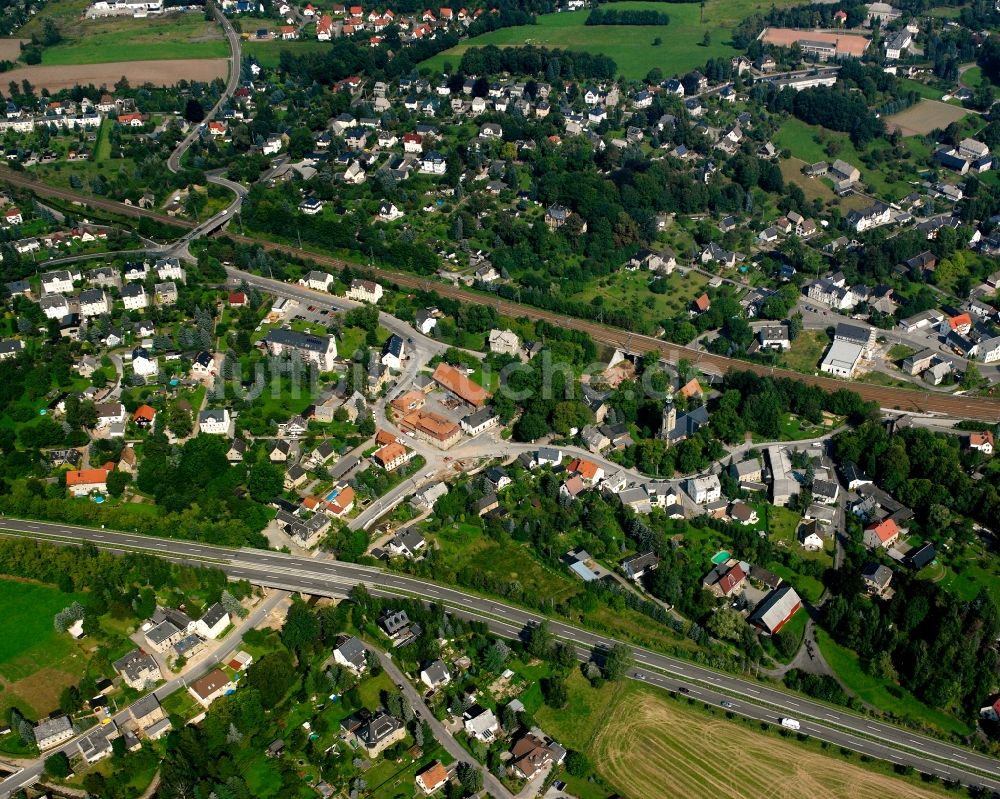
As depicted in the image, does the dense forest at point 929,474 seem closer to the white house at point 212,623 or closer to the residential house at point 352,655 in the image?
the residential house at point 352,655

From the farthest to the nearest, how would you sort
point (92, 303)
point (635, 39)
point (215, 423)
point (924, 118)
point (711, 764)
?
point (635, 39)
point (924, 118)
point (92, 303)
point (215, 423)
point (711, 764)

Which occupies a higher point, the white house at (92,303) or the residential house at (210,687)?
the white house at (92,303)

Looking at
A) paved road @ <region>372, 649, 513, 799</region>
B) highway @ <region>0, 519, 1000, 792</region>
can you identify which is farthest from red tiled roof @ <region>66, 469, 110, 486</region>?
paved road @ <region>372, 649, 513, 799</region>

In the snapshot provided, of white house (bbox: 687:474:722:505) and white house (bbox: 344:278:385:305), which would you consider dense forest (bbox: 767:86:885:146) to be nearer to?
white house (bbox: 344:278:385:305)

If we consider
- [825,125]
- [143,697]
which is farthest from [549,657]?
[825,125]

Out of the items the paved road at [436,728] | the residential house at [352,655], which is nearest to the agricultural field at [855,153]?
the paved road at [436,728]

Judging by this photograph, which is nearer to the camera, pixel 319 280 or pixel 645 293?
pixel 319 280

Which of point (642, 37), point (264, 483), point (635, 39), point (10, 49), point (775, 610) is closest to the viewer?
point (775, 610)

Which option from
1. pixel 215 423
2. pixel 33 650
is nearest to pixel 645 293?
pixel 215 423

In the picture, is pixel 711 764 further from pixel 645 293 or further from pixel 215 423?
pixel 645 293
